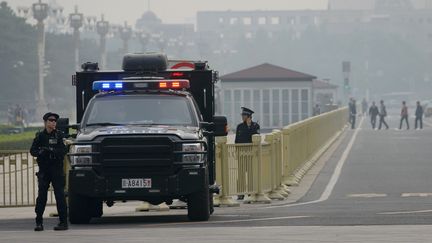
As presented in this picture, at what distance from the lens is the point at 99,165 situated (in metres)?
23.6

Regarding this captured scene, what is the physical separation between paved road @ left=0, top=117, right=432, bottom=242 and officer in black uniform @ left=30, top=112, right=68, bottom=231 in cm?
41

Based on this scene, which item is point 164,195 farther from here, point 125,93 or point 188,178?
point 125,93

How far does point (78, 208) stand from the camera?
24250mm

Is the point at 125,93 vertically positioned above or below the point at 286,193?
above

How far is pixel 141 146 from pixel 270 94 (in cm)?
6489

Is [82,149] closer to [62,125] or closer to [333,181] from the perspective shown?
[62,125]

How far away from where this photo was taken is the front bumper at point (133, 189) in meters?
23.6

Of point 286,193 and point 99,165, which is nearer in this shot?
point 99,165

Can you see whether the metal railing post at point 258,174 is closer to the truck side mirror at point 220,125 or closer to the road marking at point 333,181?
the road marking at point 333,181

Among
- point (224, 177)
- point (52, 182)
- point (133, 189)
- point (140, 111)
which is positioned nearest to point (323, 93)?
point (224, 177)

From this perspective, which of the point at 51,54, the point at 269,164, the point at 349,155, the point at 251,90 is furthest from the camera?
the point at 51,54

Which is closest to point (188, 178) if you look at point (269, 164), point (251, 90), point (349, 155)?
point (269, 164)

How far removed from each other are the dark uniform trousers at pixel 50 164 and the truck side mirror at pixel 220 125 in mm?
2626

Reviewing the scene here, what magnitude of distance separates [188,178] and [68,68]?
135 m
